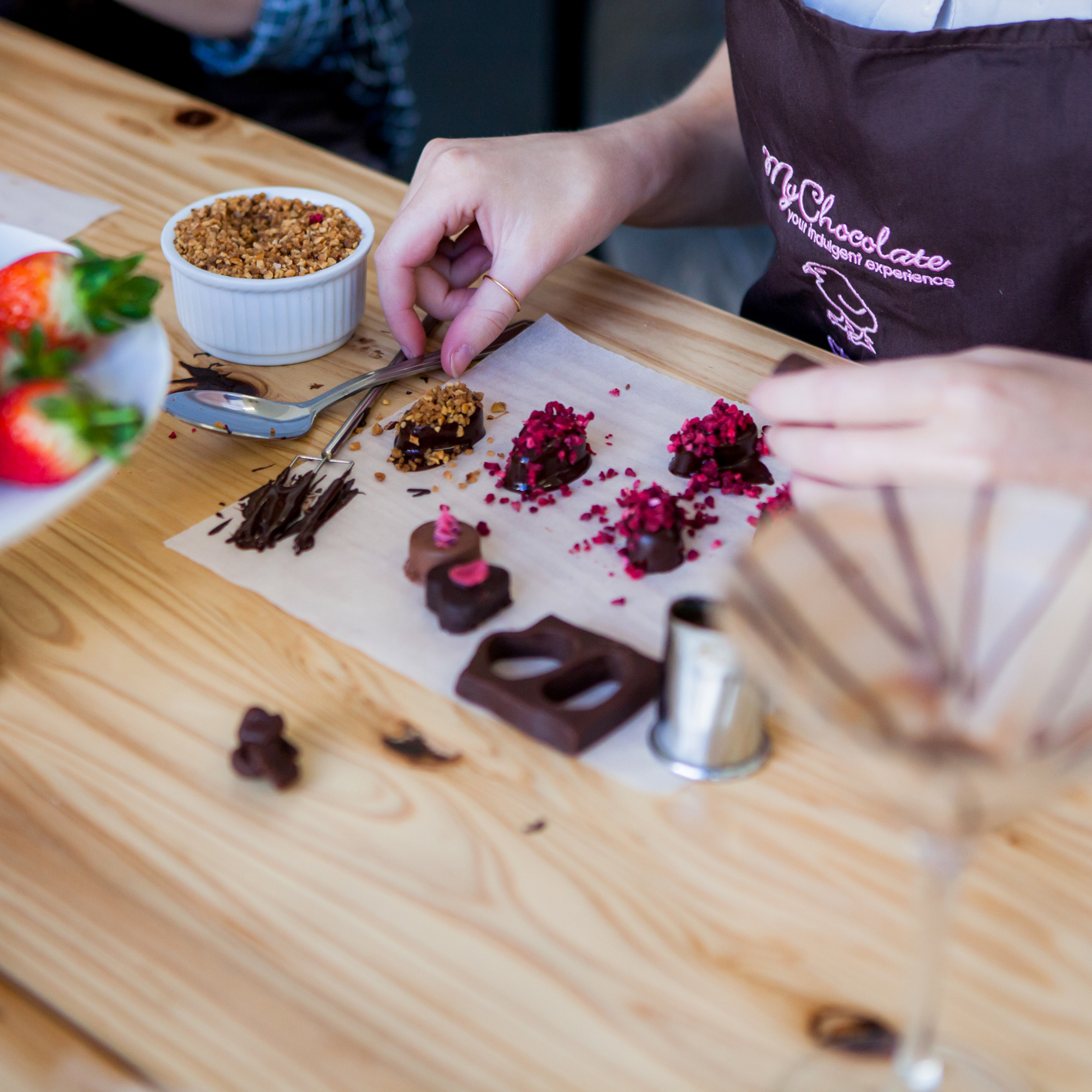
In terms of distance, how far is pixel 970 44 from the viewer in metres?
0.94

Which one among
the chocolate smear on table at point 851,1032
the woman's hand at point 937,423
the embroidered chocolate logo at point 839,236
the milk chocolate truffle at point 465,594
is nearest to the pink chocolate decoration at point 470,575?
the milk chocolate truffle at point 465,594

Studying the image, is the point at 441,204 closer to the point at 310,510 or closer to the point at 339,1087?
the point at 310,510

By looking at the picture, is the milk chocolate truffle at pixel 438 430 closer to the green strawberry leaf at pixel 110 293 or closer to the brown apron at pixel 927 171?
the green strawberry leaf at pixel 110 293

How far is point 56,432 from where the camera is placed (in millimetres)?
662

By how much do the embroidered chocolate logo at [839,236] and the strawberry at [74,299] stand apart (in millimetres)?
637

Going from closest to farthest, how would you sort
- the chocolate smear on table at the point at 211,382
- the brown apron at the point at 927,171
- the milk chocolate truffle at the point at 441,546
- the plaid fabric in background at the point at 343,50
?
the milk chocolate truffle at the point at 441,546
the brown apron at the point at 927,171
the chocolate smear on table at the point at 211,382
the plaid fabric in background at the point at 343,50

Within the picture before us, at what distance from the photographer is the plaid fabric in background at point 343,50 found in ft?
5.33

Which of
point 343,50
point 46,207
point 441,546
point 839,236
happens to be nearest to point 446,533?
point 441,546

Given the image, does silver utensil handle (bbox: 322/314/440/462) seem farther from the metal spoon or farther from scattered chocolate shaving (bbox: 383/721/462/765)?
scattered chocolate shaving (bbox: 383/721/462/765)

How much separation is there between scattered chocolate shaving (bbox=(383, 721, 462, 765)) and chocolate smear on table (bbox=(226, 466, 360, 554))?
0.19m

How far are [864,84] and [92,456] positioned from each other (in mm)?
725

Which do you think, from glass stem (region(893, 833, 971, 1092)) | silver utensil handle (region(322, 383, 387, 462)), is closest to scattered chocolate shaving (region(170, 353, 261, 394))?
silver utensil handle (region(322, 383, 387, 462))

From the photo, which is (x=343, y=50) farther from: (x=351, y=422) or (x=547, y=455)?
(x=547, y=455)

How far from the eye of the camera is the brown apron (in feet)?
3.03
